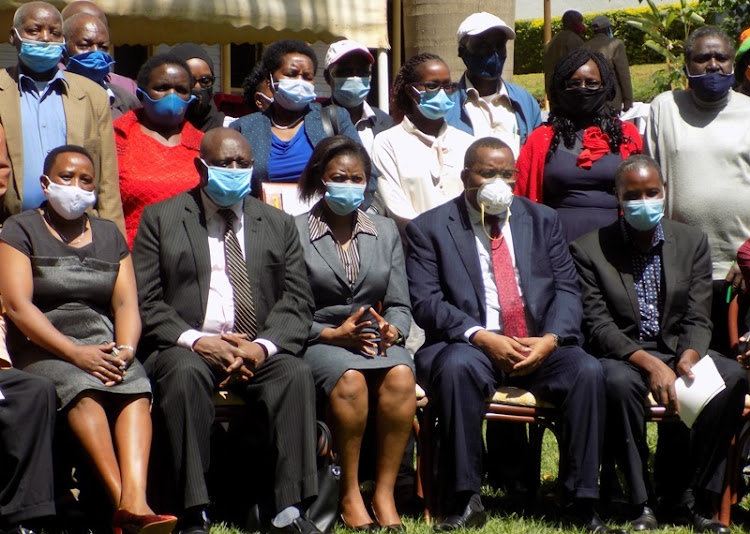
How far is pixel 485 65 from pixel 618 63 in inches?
196

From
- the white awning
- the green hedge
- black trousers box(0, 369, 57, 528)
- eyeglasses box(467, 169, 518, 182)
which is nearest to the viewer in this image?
black trousers box(0, 369, 57, 528)

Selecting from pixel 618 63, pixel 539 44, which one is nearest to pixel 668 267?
pixel 618 63

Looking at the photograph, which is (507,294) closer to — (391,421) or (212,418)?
(391,421)

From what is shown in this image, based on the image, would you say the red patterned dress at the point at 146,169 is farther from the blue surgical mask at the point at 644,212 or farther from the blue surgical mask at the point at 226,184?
the blue surgical mask at the point at 644,212

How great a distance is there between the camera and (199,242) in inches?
255

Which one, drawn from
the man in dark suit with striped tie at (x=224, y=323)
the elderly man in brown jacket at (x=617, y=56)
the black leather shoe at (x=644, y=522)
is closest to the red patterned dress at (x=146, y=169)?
the man in dark suit with striped tie at (x=224, y=323)

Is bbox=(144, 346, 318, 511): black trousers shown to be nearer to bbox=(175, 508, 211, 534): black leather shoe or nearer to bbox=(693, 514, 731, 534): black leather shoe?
bbox=(175, 508, 211, 534): black leather shoe

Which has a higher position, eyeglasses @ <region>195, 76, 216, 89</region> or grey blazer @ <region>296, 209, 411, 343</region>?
eyeglasses @ <region>195, 76, 216, 89</region>

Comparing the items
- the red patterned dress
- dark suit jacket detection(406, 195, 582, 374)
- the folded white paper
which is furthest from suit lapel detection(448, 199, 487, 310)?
the red patterned dress

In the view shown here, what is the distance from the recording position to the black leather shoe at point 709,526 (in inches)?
250

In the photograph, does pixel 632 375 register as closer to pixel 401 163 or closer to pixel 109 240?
pixel 401 163

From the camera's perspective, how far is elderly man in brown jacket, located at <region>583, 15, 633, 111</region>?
479 inches

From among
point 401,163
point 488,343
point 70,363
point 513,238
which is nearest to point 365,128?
point 401,163

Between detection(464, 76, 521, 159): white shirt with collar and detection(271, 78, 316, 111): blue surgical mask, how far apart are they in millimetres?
1127
